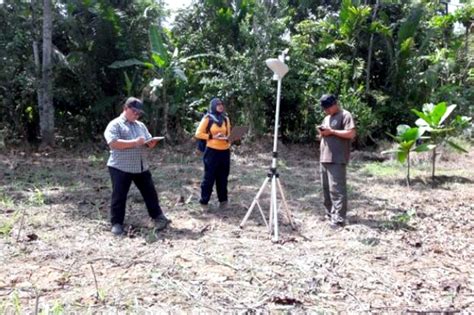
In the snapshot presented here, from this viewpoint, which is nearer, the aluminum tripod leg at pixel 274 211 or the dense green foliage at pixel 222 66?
the aluminum tripod leg at pixel 274 211

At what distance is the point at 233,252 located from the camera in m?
5.01

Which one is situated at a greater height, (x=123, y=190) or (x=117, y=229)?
(x=123, y=190)

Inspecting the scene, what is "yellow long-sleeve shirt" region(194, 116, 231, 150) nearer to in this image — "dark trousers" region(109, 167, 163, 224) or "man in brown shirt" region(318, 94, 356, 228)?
"dark trousers" region(109, 167, 163, 224)

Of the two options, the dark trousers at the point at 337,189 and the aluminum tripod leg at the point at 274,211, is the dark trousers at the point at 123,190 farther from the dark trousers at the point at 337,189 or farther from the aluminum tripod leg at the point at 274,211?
the dark trousers at the point at 337,189

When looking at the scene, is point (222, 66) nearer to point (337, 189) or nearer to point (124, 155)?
point (337, 189)

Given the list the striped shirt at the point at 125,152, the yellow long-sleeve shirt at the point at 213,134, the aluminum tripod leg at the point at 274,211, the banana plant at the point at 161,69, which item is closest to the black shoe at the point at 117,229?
the striped shirt at the point at 125,152

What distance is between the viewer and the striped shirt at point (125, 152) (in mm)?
5472

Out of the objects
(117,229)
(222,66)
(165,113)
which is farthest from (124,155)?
(222,66)

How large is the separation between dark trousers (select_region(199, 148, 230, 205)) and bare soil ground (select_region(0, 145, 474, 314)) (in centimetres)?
28

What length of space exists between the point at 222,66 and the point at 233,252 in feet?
30.0

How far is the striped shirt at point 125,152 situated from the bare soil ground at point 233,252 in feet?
2.52

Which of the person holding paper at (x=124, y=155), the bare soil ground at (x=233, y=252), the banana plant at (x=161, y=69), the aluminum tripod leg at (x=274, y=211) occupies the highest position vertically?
the banana plant at (x=161, y=69)

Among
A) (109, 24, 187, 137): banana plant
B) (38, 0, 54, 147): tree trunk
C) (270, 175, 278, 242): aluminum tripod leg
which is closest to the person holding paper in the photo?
(270, 175, 278, 242): aluminum tripod leg

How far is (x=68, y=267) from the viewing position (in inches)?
178
